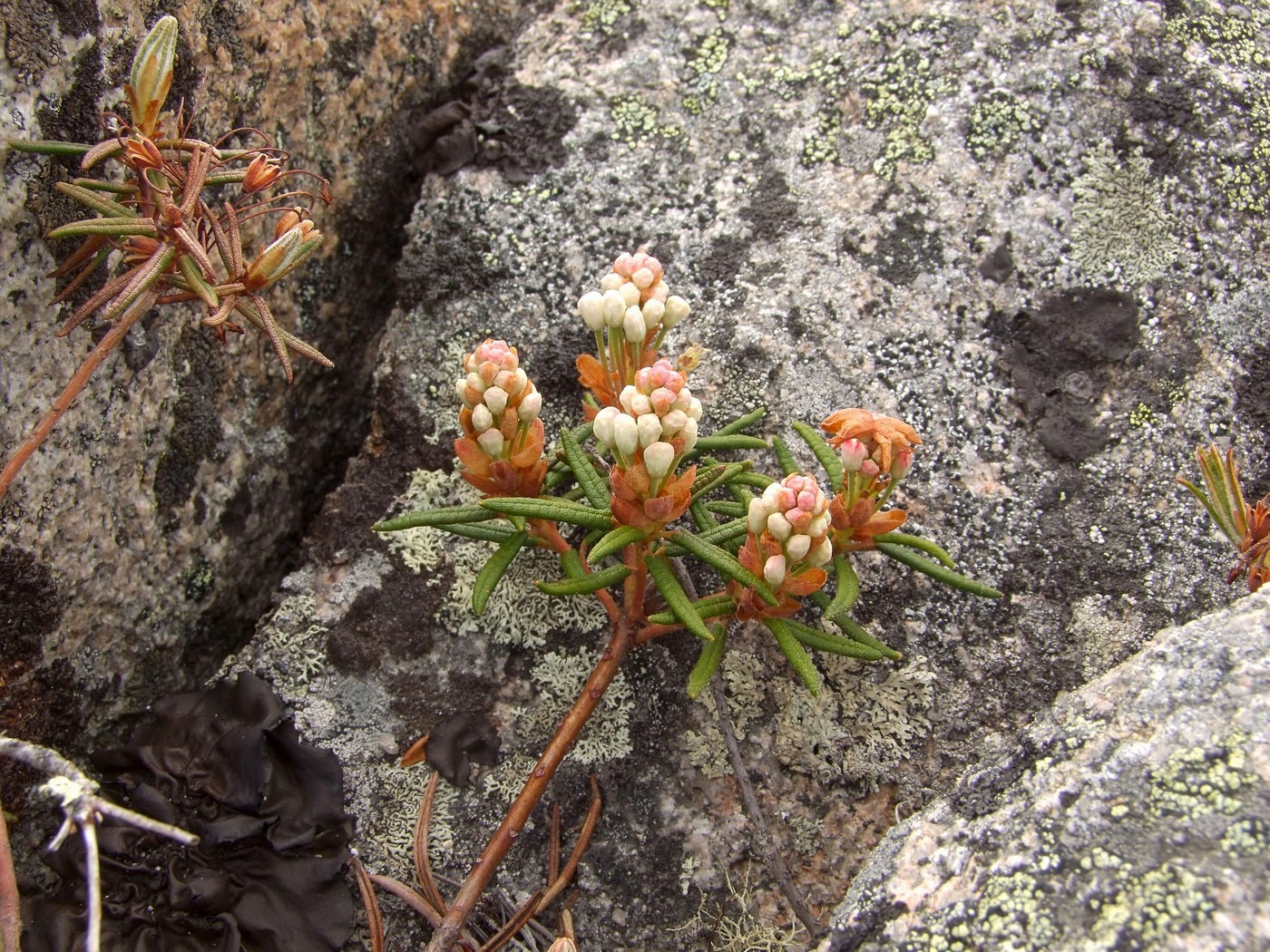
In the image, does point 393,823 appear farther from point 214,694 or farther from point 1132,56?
point 1132,56

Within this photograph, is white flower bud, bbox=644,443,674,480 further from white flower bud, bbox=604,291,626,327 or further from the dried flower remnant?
the dried flower remnant

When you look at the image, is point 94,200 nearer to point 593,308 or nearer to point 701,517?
point 593,308

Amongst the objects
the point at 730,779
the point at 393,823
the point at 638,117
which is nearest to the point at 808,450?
the point at 730,779

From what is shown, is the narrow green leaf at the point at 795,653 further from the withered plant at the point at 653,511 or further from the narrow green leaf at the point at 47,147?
the narrow green leaf at the point at 47,147

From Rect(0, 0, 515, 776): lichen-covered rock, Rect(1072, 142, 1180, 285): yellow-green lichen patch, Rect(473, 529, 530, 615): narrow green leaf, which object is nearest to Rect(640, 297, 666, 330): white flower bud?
Rect(473, 529, 530, 615): narrow green leaf

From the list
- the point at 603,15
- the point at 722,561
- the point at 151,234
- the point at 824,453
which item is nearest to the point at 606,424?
the point at 722,561
